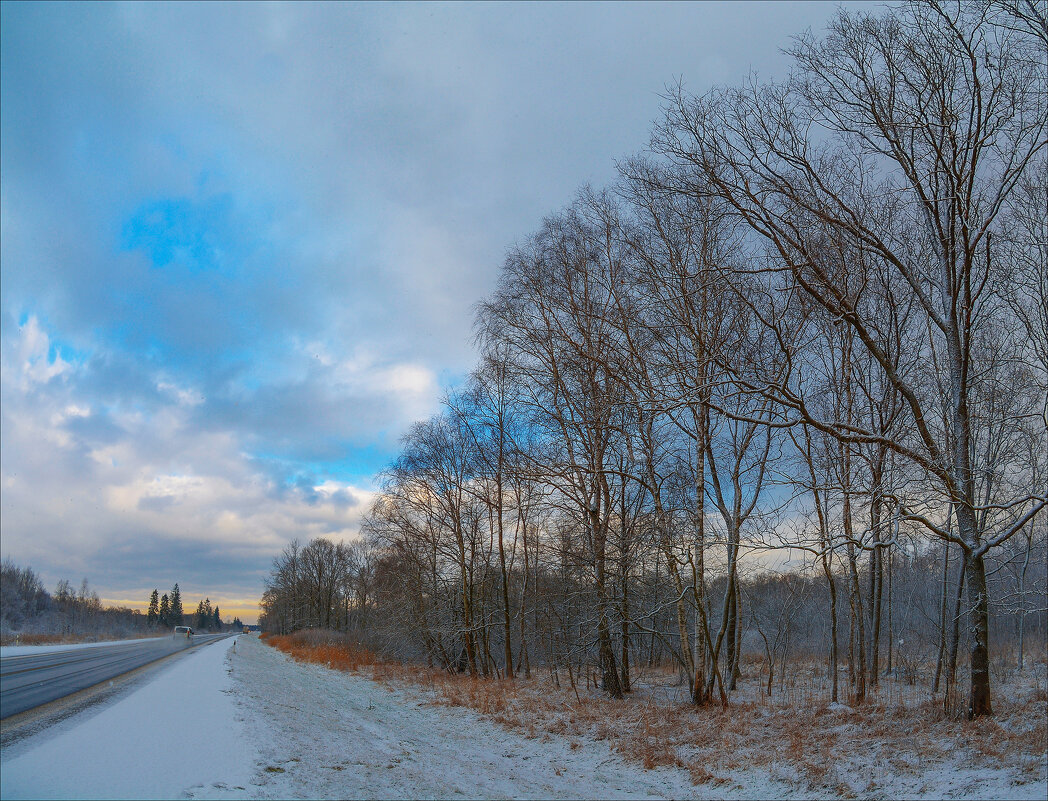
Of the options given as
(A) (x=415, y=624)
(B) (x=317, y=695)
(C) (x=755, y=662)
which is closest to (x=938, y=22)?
(B) (x=317, y=695)

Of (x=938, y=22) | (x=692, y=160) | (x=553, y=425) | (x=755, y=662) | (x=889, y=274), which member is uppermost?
(x=938, y=22)

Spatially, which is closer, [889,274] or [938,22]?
[938,22]

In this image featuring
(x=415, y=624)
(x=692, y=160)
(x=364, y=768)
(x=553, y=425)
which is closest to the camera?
(x=364, y=768)

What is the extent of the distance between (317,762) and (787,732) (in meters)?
7.53

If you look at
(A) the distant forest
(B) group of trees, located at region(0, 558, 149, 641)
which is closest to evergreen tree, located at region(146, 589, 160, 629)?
(A) the distant forest

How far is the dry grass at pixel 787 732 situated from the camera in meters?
7.26

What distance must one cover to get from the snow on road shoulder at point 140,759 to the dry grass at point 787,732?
235 inches

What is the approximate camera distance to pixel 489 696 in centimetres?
1590

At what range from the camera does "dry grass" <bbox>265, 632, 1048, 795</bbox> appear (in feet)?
23.8

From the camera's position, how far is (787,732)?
9.91 meters

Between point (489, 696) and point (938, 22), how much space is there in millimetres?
16768

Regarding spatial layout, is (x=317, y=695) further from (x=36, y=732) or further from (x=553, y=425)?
(x=553, y=425)

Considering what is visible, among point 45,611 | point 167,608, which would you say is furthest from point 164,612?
point 45,611

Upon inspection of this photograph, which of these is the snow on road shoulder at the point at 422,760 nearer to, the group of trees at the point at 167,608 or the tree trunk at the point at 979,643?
the tree trunk at the point at 979,643
